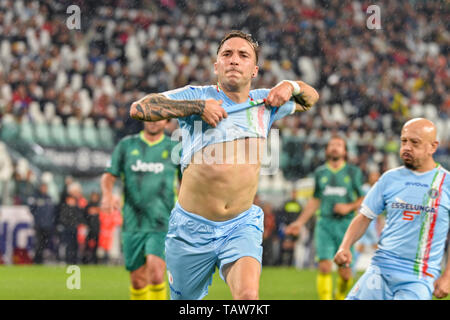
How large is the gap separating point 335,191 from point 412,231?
5.50 metres

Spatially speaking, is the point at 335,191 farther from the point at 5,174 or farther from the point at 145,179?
the point at 5,174

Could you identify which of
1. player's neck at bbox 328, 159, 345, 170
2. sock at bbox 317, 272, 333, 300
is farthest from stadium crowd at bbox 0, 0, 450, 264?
sock at bbox 317, 272, 333, 300

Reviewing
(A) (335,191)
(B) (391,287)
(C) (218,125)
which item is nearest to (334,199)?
(A) (335,191)

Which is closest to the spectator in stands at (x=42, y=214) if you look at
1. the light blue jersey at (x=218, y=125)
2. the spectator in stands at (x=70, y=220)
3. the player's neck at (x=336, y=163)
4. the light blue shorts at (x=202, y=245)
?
the spectator in stands at (x=70, y=220)

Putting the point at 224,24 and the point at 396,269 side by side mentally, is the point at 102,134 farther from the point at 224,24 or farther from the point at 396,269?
the point at 396,269

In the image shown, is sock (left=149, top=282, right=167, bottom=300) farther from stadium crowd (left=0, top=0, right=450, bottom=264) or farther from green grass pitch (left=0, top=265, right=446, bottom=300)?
stadium crowd (left=0, top=0, right=450, bottom=264)

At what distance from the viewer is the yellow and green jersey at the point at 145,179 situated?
342 inches

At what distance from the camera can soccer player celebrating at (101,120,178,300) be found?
8.56m

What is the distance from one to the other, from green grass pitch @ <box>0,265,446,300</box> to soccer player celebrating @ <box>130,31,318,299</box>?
18.2 feet

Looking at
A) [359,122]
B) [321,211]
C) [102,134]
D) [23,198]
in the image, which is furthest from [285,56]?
[321,211]

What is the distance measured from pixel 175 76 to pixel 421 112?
8.38 m

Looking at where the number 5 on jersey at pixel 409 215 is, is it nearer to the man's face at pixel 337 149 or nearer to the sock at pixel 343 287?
the sock at pixel 343 287

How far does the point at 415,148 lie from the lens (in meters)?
6.02

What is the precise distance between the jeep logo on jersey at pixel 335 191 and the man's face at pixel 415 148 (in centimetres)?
536
